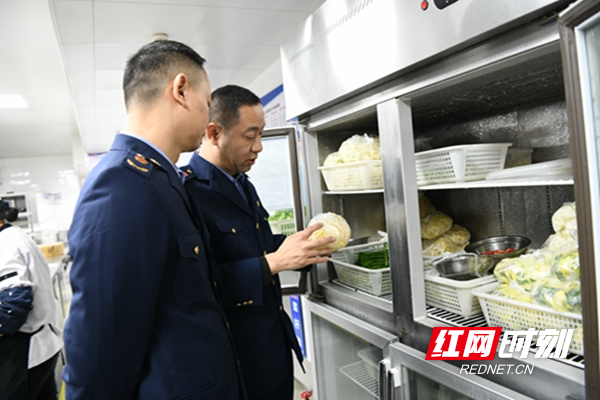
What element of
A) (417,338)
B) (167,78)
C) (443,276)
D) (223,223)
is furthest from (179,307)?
(443,276)

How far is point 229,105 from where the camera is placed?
1718 mm

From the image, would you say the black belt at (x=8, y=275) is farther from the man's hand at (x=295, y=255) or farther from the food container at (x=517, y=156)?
the food container at (x=517, y=156)

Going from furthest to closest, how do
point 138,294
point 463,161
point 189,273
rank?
point 463,161, point 189,273, point 138,294

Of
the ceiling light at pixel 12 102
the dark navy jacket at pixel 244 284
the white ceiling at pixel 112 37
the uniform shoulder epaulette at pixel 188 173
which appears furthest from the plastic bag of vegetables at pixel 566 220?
the ceiling light at pixel 12 102

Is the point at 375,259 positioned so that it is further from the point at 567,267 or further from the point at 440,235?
the point at 567,267

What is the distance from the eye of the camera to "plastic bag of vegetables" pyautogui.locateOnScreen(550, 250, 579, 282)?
1135 mm

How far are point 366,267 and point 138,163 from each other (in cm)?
128

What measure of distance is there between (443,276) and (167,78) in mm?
1273

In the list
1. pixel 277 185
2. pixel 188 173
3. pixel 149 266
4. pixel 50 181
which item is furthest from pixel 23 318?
pixel 50 181

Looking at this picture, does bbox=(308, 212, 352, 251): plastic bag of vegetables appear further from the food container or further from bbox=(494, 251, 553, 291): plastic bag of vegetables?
the food container

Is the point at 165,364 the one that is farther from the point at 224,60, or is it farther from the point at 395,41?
the point at 224,60

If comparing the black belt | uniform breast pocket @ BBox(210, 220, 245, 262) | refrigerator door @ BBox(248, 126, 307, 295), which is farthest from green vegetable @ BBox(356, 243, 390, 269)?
the black belt

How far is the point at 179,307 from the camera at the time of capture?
3.66 feet

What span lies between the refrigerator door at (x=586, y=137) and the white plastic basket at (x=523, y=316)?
0.96 feet
